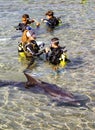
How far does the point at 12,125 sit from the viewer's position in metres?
8.90

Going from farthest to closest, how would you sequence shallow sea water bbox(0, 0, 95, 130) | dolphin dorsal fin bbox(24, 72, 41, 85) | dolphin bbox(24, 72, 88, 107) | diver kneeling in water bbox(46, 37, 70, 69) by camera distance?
diver kneeling in water bbox(46, 37, 70, 69) < dolphin dorsal fin bbox(24, 72, 41, 85) < dolphin bbox(24, 72, 88, 107) < shallow sea water bbox(0, 0, 95, 130)

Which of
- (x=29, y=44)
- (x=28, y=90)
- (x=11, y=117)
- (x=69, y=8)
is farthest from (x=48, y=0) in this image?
(x=11, y=117)

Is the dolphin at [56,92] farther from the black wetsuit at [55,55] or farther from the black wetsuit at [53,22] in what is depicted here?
the black wetsuit at [53,22]

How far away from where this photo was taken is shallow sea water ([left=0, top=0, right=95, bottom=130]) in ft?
29.7

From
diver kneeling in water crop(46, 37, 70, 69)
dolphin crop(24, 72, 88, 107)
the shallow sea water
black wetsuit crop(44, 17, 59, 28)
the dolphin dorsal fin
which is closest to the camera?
the shallow sea water

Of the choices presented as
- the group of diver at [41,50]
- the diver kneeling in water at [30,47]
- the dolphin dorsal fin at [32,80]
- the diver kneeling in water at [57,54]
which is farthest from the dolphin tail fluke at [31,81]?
the diver kneeling in water at [30,47]

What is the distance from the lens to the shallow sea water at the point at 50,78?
29.7 ft

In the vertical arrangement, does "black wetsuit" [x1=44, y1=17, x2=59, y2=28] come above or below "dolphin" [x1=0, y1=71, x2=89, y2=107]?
above

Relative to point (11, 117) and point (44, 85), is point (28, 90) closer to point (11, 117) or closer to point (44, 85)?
point (44, 85)

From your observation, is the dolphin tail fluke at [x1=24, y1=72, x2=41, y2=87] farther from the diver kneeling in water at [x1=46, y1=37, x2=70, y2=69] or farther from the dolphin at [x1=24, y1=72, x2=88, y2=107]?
the diver kneeling in water at [x1=46, y1=37, x2=70, y2=69]

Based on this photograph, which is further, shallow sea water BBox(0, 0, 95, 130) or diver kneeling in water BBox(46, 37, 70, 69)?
diver kneeling in water BBox(46, 37, 70, 69)

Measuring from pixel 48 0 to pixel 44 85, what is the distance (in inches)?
700

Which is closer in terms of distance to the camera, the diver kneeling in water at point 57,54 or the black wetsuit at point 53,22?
the diver kneeling in water at point 57,54

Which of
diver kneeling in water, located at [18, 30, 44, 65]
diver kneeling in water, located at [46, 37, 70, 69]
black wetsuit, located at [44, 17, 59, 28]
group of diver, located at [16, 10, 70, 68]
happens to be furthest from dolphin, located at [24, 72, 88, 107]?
black wetsuit, located at [44, 17, 59, 28]
